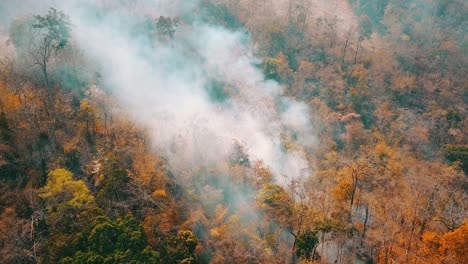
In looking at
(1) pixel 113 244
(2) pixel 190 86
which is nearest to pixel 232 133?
(2) pixel 190 86

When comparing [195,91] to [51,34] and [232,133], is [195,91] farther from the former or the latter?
[51,34]

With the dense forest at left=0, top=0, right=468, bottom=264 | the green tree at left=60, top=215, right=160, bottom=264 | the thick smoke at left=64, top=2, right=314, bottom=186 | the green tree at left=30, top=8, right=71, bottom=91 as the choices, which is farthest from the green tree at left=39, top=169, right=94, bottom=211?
the green tree at left=30, top=8, right=71, bottom=91

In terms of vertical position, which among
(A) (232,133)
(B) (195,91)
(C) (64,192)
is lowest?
(C) (64,192)

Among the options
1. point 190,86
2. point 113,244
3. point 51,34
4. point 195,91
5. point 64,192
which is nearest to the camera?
point 113,244

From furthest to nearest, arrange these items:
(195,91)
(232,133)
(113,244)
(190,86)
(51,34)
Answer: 1. (190,86)
2. (195,91)
3. (232,133)
4. (51,34)
5. (113,244)

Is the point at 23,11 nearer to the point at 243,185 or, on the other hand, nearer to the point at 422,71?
the point at 243,185

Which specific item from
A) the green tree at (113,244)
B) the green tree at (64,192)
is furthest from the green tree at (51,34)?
the green tree at (113,244)

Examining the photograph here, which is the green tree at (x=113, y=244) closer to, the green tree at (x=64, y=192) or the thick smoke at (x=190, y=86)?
the green tree at (x=64, y=192)

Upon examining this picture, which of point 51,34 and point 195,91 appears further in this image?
point 195,91

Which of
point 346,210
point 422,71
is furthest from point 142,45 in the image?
point 422,71

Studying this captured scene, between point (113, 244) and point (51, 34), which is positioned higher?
point (51, 34)
